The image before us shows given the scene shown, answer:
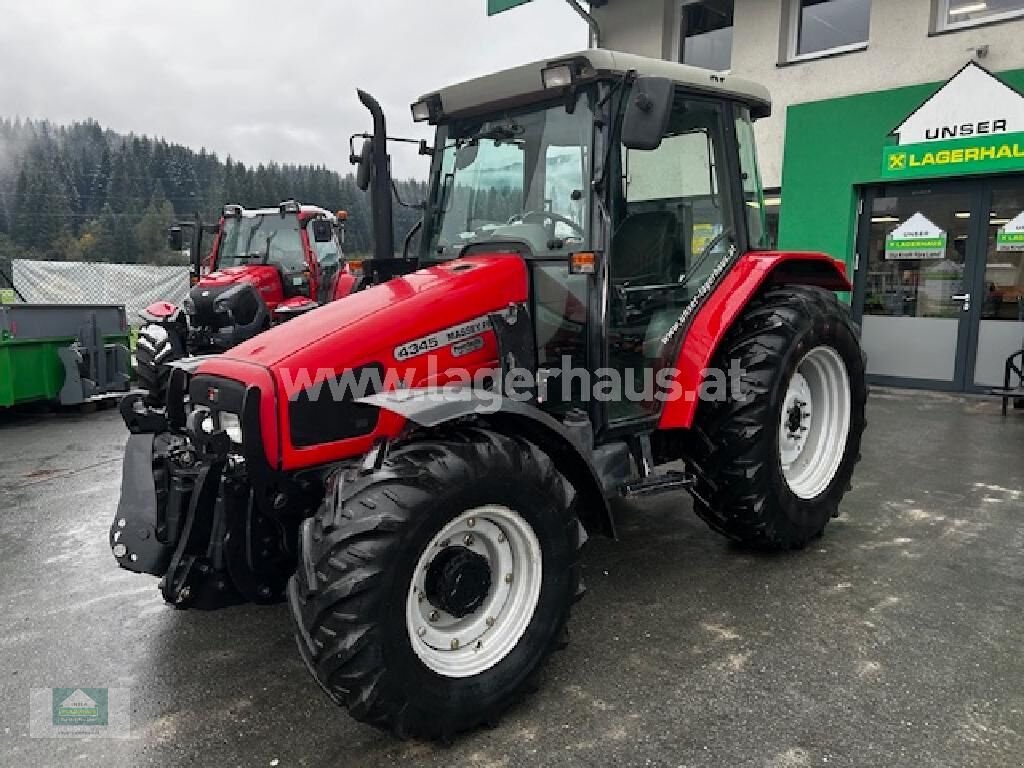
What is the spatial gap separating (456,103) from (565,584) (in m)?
2.19

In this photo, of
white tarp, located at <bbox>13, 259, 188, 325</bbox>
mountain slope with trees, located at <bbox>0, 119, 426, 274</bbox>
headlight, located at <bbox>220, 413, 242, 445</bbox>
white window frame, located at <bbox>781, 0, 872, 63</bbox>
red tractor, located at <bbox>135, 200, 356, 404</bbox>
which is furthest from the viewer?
mountain slope with trees, located at <bbox>0, 119, 426, 274</bbox>

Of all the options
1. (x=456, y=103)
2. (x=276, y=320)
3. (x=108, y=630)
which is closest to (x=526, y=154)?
(x=456, y=103)

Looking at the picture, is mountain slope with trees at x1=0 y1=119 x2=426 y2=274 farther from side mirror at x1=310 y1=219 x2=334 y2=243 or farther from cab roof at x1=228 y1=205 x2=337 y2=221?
side mirror at x1=310 y1=219 x2=334 y2=243

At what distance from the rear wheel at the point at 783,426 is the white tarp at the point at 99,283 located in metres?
12.1

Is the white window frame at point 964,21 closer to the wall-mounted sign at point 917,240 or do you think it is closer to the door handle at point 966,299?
the wall-mounted sign at point 917,240

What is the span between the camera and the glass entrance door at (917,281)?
859 cm

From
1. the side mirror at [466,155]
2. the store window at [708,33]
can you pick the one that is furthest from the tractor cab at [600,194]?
the store window at [708,33]

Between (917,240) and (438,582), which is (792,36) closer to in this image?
(917,240)

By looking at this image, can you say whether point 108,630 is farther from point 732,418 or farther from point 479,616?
point 732,418

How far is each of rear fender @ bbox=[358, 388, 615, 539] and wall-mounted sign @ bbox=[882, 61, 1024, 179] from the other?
744cm

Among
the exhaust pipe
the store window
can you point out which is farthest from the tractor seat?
the store window

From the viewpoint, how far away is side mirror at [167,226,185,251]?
410 inches

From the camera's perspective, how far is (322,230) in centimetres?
908

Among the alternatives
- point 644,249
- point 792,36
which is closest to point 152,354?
point 644,249
